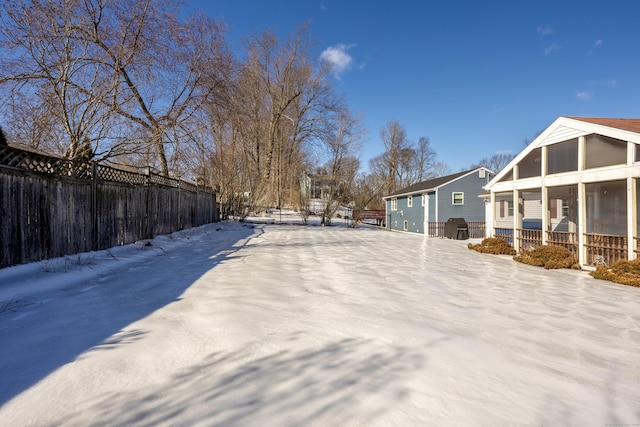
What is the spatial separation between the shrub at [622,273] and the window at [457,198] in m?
13.9

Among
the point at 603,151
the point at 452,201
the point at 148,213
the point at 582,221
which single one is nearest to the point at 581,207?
the point at 582,221

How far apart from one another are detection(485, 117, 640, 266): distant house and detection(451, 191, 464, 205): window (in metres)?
8.66

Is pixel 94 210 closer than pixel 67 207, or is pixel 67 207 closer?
pixel 67 207

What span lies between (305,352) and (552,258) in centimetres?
768

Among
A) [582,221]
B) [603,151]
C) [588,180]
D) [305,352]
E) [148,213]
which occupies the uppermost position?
[603,151]

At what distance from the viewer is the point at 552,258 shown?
25.2ft

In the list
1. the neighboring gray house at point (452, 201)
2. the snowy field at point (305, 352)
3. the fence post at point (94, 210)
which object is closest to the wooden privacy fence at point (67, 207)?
the fence post at point (94, 210)

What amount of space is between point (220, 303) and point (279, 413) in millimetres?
2182

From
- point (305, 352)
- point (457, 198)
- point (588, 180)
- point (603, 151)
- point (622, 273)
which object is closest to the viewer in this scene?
point (305, 352)

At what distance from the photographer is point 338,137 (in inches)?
923

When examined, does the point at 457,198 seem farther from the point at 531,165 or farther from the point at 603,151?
the point at 603,151

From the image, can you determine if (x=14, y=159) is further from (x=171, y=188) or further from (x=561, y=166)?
(x=561, y=166)

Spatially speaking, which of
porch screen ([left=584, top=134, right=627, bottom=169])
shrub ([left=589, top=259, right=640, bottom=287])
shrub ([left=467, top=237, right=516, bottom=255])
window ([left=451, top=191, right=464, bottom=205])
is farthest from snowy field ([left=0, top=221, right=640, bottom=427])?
window ([left=451, top=191, right=464, bottom=205])

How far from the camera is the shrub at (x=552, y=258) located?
7562mm
